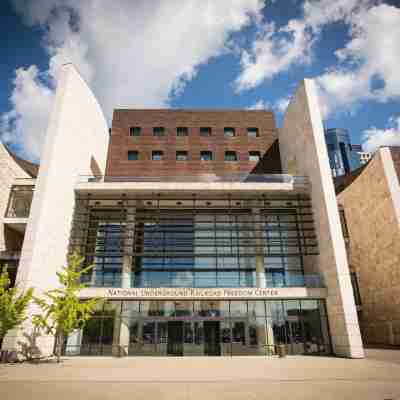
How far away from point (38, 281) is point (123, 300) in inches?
219

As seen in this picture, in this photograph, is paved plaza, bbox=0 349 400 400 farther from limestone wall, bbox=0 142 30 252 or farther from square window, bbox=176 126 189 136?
square window, bbox=176 126 189 136

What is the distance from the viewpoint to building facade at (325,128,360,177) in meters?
138

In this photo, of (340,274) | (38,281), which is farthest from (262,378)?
(38,281)

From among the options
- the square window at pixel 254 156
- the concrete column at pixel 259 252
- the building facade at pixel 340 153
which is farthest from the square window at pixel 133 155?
the building facade at pixel 340 153

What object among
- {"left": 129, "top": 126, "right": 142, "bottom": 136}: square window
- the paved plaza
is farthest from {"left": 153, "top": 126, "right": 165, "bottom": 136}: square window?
the paved plaza

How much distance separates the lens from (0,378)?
1151 centimetres

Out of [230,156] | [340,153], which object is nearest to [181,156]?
[230,156]

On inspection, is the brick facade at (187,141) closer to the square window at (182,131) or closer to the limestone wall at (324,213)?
the square window at (182,131)

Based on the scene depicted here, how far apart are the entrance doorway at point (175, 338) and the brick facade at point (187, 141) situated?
1534 cm

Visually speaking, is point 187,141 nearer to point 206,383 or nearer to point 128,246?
point 128,246

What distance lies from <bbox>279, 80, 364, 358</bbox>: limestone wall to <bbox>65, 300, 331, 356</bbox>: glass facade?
1.71 m

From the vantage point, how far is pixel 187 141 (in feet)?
110

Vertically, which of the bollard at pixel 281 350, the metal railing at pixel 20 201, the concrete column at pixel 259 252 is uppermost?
the metal railing at pixel 20 201

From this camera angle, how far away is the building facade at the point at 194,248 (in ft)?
67.9
